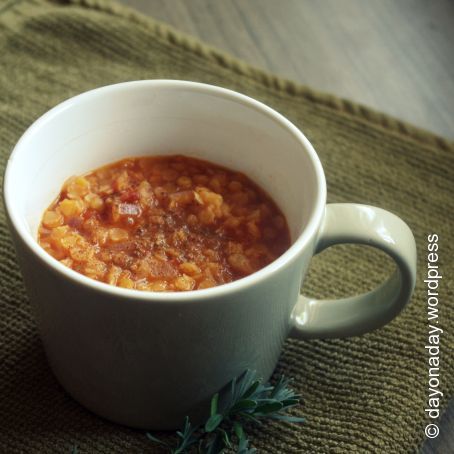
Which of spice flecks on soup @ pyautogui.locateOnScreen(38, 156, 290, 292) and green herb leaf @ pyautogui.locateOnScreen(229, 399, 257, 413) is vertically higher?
spice flecks on soup @ pyautogui.locateOnScreen(38, 156, 290, 292)

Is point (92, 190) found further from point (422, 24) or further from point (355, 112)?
point (422, 24)

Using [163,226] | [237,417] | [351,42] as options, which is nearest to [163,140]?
[163,226]

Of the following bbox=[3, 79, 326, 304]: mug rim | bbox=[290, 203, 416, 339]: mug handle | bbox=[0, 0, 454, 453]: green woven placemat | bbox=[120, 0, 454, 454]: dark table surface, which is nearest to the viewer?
bbox=[3, 79, 326, 304]: mug rim

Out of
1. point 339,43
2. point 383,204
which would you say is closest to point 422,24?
point 339,43

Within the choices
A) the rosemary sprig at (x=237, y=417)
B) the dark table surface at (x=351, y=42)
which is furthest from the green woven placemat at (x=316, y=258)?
the dark table surface at (x=351, y=42)

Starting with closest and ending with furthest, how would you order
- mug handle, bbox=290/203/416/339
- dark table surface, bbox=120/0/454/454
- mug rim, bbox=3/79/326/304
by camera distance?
mug rim, bbox=3/79/326/304, mug handle, bbox=290/203/416/339, dark table surface, bbox=120/0/454/454

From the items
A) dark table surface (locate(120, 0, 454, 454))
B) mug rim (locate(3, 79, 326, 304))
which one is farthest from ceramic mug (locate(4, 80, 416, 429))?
dark table surface (locate(120, 0, 454, 454))

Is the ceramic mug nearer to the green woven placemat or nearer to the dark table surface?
the green woven placemat

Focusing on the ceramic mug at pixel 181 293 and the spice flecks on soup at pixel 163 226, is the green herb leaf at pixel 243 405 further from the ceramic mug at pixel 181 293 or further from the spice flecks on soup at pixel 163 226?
the spice flecks on soup at pixel 163 226
